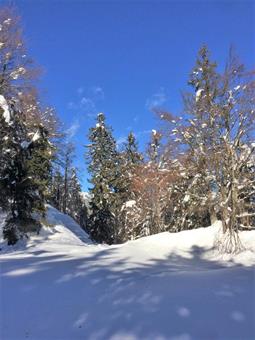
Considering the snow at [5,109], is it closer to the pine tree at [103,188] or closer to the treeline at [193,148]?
the treeline at [193,148]

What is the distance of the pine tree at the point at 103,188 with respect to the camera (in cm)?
3894

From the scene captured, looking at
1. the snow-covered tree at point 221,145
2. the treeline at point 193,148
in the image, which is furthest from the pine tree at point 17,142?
the snow-covered tree at point 221,145

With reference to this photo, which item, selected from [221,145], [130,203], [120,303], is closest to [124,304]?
[120,303]

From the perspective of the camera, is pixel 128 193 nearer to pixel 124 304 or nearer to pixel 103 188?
pixel 103 188

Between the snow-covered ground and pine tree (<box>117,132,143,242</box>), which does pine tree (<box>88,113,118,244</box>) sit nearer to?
pine tree (<box>117,132,143,242</box>)

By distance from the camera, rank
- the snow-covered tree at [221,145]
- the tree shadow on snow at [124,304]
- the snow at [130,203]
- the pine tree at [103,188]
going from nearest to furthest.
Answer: the tree shadow on snow at [124,304] < the snow-covered tree at [221,145] < the snow at [130,203] < the pine tree at [103,188]

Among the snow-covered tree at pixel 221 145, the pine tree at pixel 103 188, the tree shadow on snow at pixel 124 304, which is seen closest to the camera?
the tree shadow on snow at pixel 124 304

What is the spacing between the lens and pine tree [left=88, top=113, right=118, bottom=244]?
38.9m

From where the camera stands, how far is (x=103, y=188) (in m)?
38.9

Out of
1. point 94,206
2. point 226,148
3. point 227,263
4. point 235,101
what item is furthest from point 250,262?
point 94,206

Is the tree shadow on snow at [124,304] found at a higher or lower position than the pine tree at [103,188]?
lower

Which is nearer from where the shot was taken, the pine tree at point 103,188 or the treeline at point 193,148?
the treeline at point 193,148

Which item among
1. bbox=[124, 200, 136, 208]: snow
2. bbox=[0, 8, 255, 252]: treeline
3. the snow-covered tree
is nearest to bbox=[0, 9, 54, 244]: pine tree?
bbox=[0, 8, 255, 252]: treeline

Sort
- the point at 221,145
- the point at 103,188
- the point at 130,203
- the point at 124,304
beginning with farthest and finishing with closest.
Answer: the point at 103,188, the point at 130,203, the point at 221,145, the point at 124,304
